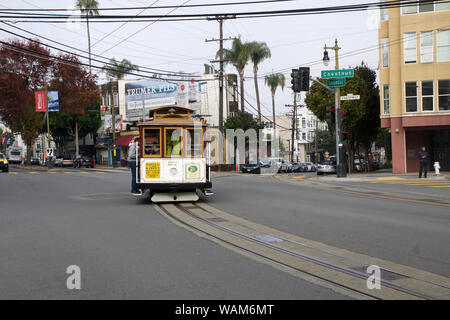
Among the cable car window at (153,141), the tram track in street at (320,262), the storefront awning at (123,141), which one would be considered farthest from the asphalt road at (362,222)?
the storefront awning at (123,141)

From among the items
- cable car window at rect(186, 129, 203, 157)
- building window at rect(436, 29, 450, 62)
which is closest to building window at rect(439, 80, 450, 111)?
building window at rect(436, 29, 450, 62)

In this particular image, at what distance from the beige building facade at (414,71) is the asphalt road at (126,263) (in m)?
24.1

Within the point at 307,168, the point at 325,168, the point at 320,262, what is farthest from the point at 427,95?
the point at 320,262

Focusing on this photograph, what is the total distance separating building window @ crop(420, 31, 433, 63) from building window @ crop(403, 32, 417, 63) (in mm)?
422

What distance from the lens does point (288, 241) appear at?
8023mm

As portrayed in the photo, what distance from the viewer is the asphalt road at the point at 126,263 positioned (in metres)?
5.12

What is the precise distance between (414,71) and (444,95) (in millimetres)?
2448

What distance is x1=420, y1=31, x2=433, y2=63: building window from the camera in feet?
97.2

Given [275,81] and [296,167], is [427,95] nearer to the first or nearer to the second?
[296,167]

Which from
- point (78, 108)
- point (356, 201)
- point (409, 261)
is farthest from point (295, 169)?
point (409, 261)

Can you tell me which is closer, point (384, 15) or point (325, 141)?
point (384, 15)

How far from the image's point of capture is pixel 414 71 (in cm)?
3009
